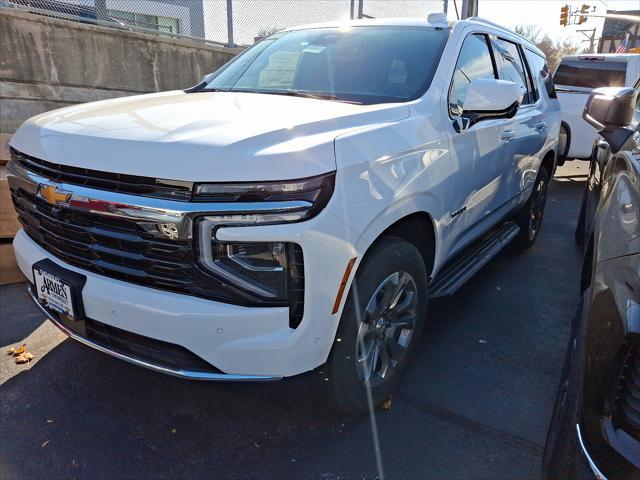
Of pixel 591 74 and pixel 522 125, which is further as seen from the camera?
pixel 591 74

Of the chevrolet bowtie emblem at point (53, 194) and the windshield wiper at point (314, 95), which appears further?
the windshield wiper at point (314, 95)

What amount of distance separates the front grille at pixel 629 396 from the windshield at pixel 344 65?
1.80 m

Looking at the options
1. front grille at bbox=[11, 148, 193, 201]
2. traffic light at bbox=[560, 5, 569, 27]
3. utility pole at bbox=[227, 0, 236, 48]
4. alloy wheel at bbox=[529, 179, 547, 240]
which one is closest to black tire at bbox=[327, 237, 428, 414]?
front grille at bbox=[11, 148, 193, 201]

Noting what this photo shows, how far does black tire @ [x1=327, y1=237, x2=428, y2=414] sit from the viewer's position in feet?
6.96

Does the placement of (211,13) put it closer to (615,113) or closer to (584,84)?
(584,84)

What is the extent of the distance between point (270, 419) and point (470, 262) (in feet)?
5.77

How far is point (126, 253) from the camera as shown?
6.49ft

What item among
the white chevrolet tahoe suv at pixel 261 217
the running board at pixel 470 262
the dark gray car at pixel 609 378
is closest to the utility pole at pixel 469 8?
the running board at pixel 470 262

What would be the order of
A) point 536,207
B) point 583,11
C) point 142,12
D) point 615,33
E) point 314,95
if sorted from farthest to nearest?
point 615,33 < point 583,11 < point 142,12 < point 536,207 < point 314,95

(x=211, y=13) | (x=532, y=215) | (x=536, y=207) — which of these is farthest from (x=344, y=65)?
(x=211, y=13)

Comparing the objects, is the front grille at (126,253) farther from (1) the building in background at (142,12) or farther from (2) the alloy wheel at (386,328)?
(1) the building in background at (142,12)

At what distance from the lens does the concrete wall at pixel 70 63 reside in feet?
18.0

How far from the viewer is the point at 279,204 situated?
1.78 meters

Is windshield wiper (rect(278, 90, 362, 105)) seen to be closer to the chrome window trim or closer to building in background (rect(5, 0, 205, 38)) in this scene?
the chrome window trim
